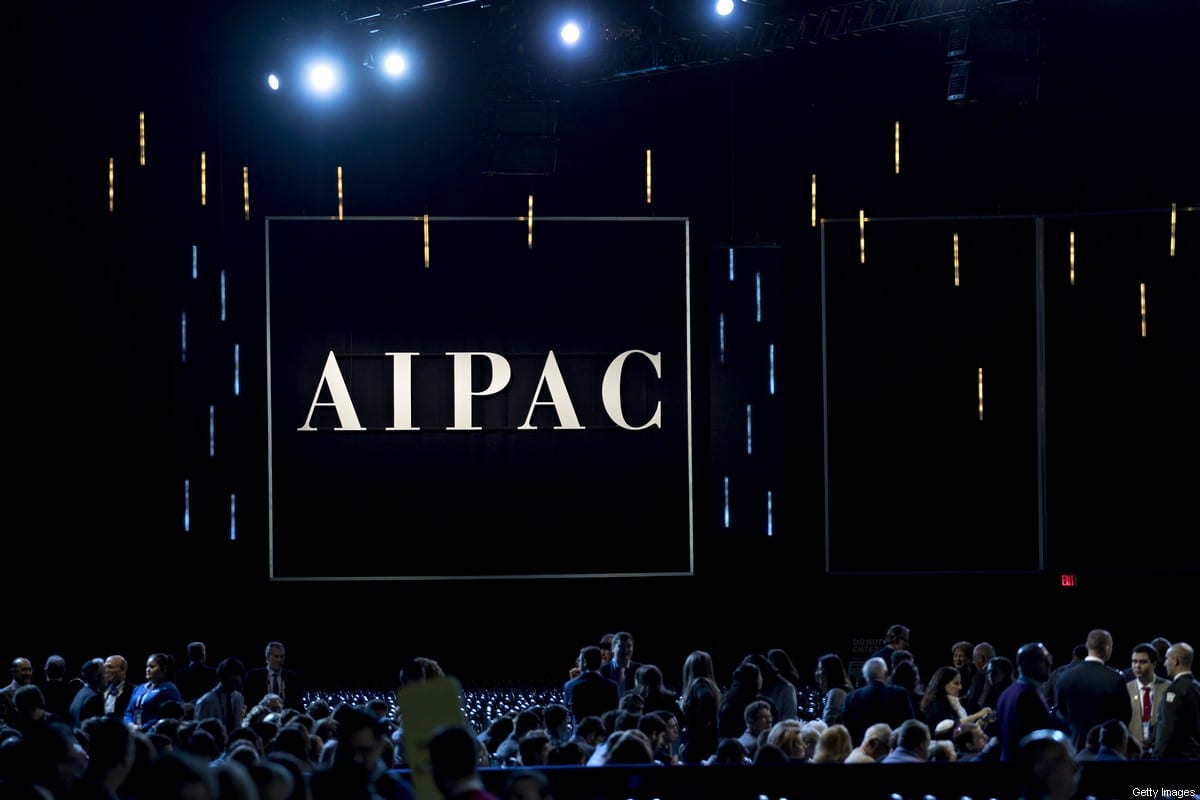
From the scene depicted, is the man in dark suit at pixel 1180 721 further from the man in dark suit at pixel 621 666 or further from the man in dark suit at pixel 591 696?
the man in dark suit at pixel 621 666

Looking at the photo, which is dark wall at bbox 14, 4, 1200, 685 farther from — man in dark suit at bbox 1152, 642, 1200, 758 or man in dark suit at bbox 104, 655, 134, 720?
man in dark suit at bbox 1152, 642, 1200, 758

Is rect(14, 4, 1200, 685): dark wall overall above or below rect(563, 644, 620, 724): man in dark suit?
above

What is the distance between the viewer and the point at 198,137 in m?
12.1

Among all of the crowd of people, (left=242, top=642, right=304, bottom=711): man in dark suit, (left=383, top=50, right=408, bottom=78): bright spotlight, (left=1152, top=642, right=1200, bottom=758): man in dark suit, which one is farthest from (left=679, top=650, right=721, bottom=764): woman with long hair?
(left=383, top=50, right=408, bottom=78): bright spotlight

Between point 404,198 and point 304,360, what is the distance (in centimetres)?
149

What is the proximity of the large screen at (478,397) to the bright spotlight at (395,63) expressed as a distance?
7.48ft

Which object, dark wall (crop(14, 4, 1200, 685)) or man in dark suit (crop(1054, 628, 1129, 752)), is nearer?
man in dark suit (crop(1054, 628, 1129, 752))

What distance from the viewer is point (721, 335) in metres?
11.9

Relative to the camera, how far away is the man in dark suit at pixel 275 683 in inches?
347

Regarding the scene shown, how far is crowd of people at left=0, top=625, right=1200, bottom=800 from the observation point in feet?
12.5

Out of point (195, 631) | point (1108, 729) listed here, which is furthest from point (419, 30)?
point (1108, 729)

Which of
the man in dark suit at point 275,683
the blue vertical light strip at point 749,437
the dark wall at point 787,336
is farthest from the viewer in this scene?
the dark wall at point 787,336

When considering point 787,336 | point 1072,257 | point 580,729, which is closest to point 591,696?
point 580,729

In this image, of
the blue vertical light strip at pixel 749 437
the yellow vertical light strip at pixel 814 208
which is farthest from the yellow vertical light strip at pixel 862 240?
Result: the blue vertical light strip at pixel 749 437
